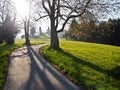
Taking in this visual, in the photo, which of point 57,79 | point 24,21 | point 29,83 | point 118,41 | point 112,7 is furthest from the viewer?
point 118,41

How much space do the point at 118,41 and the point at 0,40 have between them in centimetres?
3601

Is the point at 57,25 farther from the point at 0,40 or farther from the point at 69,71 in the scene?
the point at 0,40

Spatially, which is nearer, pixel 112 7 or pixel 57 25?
pixel 112 7

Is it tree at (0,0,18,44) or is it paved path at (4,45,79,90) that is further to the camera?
A: tree at (0,0,18,44)

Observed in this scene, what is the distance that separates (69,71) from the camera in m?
14.1

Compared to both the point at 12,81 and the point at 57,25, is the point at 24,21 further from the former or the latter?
the point at 12,81

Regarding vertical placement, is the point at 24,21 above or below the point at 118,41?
above

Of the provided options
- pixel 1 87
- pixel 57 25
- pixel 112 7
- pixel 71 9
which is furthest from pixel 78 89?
pixel 57 25

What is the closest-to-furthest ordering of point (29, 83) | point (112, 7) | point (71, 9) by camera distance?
point (29, 83), point (112, 7), point (71, 9)

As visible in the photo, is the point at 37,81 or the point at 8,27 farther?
the point at 8,27

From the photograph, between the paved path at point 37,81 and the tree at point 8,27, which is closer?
the paved path at point 37,81

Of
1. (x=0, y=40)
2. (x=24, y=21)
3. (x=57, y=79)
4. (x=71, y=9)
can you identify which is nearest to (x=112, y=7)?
(x=71, y=9)

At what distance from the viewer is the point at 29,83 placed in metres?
11.3

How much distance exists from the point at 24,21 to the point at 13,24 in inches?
102
